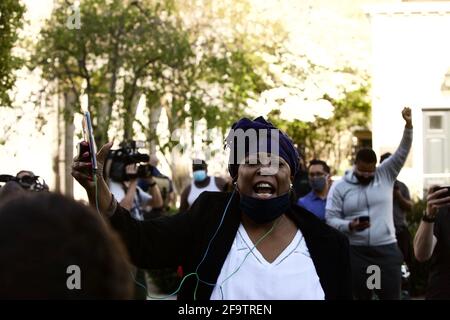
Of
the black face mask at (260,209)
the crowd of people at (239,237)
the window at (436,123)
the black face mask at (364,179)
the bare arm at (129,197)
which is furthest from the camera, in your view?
the window at (436,123)

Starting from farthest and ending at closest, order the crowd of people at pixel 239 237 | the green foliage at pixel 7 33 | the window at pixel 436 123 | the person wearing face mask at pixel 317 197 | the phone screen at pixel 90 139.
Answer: the window at pixel 436 123 → the green foliage at pixel 7 33 → the person wearing face mask at pixel 317 197 → the phone screen at pixel 90 139 → the crowd of people at pixel 239 237

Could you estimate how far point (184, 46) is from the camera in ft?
53.0

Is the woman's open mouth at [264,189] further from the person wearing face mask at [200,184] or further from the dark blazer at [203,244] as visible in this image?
the person wearing face mask at [200,184]

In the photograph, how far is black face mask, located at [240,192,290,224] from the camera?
14.5 ft

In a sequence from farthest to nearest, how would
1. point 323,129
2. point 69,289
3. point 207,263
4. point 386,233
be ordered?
point 323,129, point 386,233, point 207,263, point 69,289

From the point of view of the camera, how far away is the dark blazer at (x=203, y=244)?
4.21m

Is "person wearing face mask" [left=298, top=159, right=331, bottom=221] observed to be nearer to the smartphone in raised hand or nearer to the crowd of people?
the crowd of people

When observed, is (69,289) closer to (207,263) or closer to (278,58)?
(207,263)

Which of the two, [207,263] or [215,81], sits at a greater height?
[215,81]

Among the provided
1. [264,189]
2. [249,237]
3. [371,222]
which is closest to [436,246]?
[264,189]

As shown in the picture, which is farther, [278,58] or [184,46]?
[278,58]

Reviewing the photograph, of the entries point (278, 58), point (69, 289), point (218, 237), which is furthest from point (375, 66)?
point (69, 289)

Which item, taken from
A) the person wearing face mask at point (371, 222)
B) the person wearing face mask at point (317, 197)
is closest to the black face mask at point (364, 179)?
the person wearing face mask at point (371, 222)
